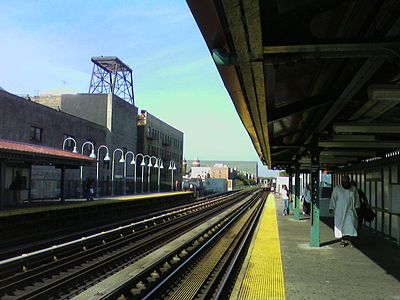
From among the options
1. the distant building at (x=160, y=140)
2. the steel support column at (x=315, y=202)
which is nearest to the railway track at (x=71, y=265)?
the steel support column at (x=315, y=202)

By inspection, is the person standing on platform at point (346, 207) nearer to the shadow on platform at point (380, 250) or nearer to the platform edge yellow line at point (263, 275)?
the shadow on platform at point (380, 250)

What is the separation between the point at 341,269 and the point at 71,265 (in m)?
7.06

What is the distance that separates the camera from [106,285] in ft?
33.6

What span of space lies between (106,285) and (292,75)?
5816 millimetres

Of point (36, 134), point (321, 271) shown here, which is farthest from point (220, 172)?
point (321, 271)

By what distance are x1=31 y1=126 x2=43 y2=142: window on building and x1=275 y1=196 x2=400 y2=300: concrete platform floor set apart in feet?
95.1

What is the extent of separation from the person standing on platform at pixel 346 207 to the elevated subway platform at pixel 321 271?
1.73ft

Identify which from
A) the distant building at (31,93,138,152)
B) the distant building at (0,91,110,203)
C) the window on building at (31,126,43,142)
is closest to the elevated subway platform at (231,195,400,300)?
the distant building at (0,91,110,203)

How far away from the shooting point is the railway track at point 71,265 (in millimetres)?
10066

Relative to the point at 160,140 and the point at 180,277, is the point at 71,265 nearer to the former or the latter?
the point at 180,277

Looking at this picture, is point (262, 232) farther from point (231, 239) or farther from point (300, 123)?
point (300, 123)

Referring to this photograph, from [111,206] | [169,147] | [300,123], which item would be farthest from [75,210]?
[169,147]

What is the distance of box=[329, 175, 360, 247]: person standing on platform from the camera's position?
37.8 feet

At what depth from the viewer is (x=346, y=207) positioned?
37.7ft
